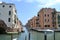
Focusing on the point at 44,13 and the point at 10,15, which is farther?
the point at 44,13

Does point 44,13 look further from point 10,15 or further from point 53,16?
point 10,15

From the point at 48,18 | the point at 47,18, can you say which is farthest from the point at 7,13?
the point at 48,18

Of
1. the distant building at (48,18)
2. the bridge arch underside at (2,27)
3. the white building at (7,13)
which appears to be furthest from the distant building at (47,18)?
the bridge arch underside at (2,27)

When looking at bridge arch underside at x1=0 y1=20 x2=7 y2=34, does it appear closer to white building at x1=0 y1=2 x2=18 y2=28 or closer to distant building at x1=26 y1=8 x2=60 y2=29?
white building at x1=0 y1=2 x2=18 y2=28

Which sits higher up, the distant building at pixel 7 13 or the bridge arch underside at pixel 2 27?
the distant building at pixel 7 13

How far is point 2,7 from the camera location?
41.7 meters

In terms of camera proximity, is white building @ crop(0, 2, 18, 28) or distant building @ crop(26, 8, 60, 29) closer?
white building @ crop(0, 2, 18, 28)

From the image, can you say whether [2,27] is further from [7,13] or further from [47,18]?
Result: [47,18]

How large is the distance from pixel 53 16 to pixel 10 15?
53.5 feet

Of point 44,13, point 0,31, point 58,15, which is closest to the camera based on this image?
point 0,31

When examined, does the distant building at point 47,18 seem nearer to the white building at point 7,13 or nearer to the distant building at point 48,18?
the distant building at point 48,18

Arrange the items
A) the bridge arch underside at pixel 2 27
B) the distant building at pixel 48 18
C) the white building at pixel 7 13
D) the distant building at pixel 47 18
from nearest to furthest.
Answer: the bridge arch underside at pixel 2 27 → the white building at pixel 7 13 → the distant building at pixel 48 18 → the distant building at pixel 47 18

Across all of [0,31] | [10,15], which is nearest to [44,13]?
[10,15]

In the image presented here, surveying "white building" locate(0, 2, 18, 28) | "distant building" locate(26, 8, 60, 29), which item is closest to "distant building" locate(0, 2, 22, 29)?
"white building" locate(0, 2, 18, 28)
